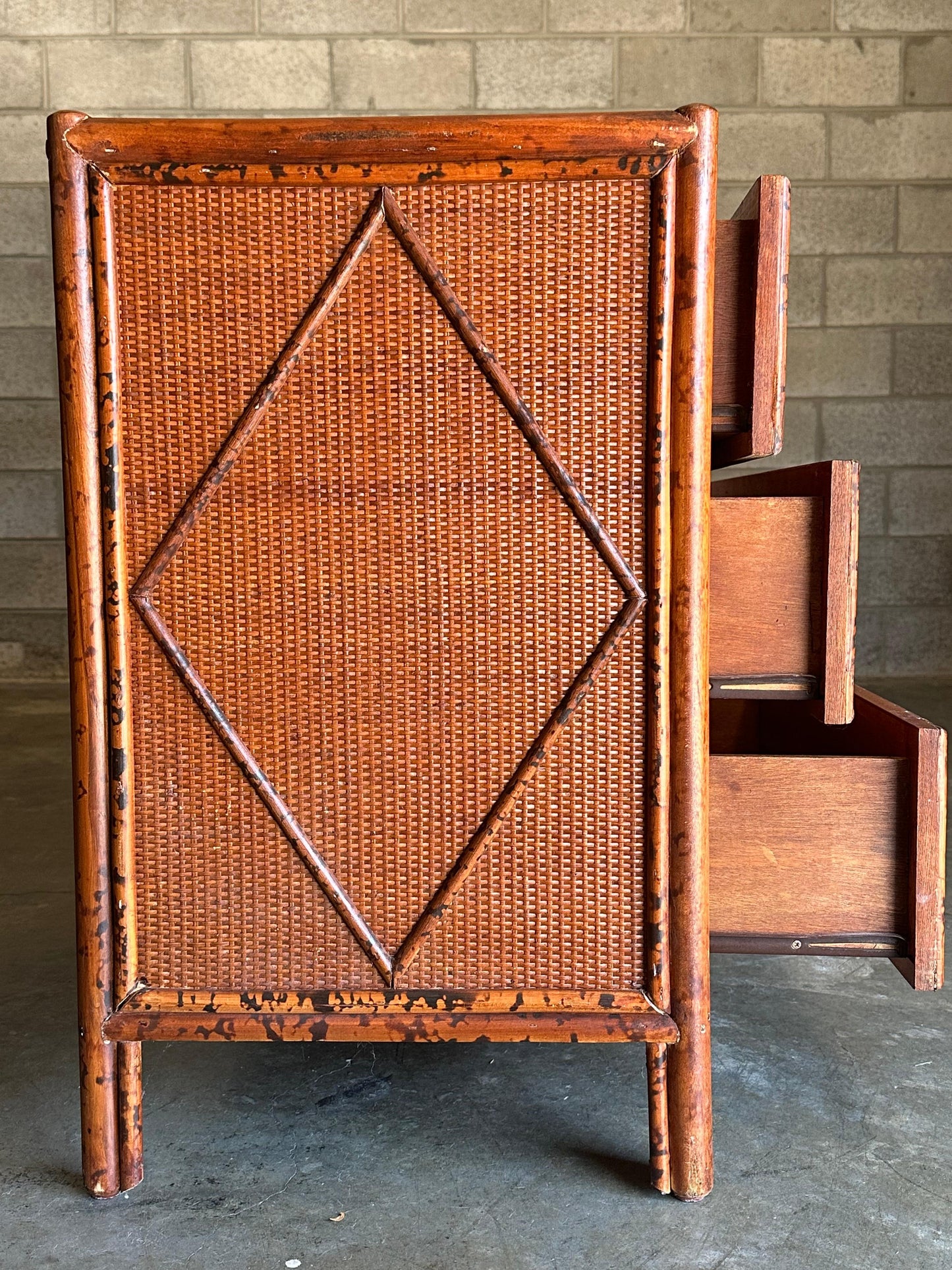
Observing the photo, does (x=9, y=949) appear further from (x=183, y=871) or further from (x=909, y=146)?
(x=909, y=146)

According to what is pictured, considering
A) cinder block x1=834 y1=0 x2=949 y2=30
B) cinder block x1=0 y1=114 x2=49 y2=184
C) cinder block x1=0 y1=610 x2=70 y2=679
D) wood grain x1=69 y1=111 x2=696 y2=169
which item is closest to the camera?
wood grain x1=69 y1=111 x2=696 y2=169

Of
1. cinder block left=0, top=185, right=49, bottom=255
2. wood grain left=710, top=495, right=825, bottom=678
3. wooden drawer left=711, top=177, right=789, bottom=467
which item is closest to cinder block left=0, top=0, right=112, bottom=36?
cinder block left=0, top=185, right=49, bottom=255

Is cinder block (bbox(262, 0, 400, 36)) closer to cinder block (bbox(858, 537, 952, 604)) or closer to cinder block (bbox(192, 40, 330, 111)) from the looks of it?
cinder block (bbox(192, 40, 330, 111))

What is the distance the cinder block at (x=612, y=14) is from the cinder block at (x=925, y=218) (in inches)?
42.2

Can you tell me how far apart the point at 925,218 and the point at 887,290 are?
288 mm

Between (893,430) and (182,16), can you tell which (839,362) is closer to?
(893,430)

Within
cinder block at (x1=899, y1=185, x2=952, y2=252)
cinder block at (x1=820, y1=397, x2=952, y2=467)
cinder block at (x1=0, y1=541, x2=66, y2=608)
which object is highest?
cinder block at (x1=899, y1=185, x2=952, y2=252)

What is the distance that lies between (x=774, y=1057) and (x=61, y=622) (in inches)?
148

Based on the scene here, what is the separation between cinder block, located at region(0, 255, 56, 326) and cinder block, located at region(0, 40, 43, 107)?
0.58m

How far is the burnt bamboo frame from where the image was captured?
1053 mm

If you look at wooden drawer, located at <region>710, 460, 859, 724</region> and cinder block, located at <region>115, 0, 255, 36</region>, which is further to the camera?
cinder block, located at <region>115, 0, 255, 36</region>

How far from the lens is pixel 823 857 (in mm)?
1204

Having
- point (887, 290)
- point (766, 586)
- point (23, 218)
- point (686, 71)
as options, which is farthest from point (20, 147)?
point (766, 586)

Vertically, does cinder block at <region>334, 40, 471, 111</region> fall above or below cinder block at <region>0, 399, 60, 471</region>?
above
